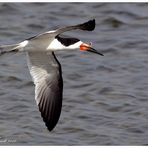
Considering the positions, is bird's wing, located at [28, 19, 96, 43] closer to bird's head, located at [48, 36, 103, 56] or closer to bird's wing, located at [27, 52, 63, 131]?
bird's head, located at [48, 36, 103, 56]

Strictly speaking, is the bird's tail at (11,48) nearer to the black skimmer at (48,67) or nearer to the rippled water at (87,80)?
the black skimmer at (48,67)

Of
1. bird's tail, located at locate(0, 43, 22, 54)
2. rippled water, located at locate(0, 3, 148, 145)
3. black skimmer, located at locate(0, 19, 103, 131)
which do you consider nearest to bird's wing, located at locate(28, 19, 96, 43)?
black skimmer, located at locate(0, 19, 103, 131)

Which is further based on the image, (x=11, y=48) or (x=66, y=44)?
(x=66, y=44)

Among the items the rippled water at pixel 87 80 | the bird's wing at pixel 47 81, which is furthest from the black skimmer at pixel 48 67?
the rippled water at pixel 87 80

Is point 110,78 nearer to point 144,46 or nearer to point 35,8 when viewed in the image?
point 144,46

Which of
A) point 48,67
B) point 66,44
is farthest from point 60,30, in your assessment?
point 48,67

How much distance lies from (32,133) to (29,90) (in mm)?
1257

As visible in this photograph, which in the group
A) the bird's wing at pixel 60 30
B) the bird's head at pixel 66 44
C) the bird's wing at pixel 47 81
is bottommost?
the bird's wing at pixel 47 81

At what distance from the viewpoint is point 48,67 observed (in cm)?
916

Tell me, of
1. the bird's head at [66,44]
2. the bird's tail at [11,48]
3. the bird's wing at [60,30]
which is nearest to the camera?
the bird's wing at [60,30]

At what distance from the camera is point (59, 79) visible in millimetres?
9164

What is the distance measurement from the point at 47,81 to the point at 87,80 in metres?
1.75

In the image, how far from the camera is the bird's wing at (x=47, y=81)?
8.95 meters

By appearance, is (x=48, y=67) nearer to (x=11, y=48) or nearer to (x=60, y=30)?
(x=11, y=48)
